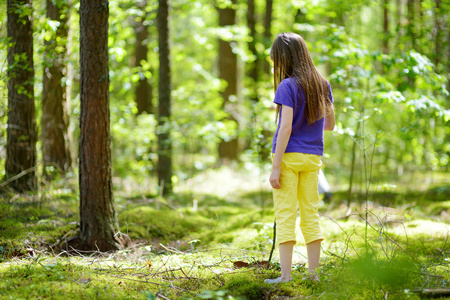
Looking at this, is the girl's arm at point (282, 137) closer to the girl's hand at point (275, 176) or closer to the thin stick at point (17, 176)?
the girl's hand at point (275, 176)

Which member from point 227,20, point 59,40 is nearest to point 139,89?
point 227,20

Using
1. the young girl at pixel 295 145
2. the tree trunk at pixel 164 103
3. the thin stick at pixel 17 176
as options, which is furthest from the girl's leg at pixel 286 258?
the tree trunk at pixel 164 103

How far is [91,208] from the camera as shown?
148 inches

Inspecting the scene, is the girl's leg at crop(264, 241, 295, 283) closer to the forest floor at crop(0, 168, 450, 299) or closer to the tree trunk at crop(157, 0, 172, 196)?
the forest floor at crop(0, 168, 450, 299)

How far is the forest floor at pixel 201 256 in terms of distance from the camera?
2.59m

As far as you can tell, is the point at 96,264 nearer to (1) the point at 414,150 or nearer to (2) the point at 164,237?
(2) the point at 164,237

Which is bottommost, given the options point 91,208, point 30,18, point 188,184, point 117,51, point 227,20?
point 188,184

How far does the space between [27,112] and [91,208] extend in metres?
2.54

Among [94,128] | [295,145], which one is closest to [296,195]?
[295,145]

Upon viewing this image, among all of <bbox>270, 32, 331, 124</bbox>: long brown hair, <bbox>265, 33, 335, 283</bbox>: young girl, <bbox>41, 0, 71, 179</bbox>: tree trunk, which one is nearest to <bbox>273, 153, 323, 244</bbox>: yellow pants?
<bbox>265, 33, 335, 283</bbox>: young girl

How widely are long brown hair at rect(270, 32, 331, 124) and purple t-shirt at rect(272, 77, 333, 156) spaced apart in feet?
0.16

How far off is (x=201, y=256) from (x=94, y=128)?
1.75m

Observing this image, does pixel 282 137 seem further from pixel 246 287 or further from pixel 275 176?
pixel 246 287

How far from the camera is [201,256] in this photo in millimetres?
3789
